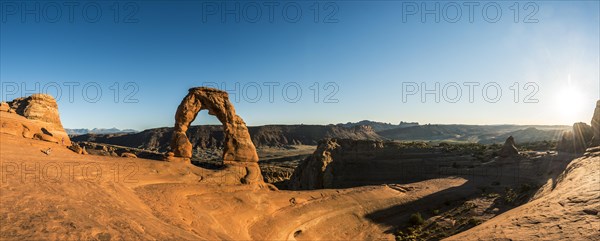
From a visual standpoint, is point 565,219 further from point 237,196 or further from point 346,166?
point 346,166

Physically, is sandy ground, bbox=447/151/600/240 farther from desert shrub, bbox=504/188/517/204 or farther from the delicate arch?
the delicate arch

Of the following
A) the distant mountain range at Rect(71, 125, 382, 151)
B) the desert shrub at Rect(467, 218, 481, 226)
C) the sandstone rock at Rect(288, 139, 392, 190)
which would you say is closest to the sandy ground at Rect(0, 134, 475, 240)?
the desert shrub at Rect(467, 218, 481, 226)

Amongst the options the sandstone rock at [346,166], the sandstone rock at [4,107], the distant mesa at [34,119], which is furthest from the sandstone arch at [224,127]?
the sandstone rock at [346,166]

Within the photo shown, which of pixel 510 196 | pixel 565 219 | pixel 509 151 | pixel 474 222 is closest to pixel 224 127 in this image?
pixel 474 222

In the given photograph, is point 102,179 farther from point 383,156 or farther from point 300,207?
point 383,156

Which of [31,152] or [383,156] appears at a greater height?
[31,152]

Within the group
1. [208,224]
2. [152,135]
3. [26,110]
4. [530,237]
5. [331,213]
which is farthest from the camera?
[152,135]

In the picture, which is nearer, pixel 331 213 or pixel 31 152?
pixel 31 152

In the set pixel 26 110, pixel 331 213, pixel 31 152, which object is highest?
pixel 26 110

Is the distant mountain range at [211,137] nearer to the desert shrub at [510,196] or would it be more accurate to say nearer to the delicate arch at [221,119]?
the delicate arch at [221,119]


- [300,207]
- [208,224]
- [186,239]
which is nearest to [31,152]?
[208,224]
